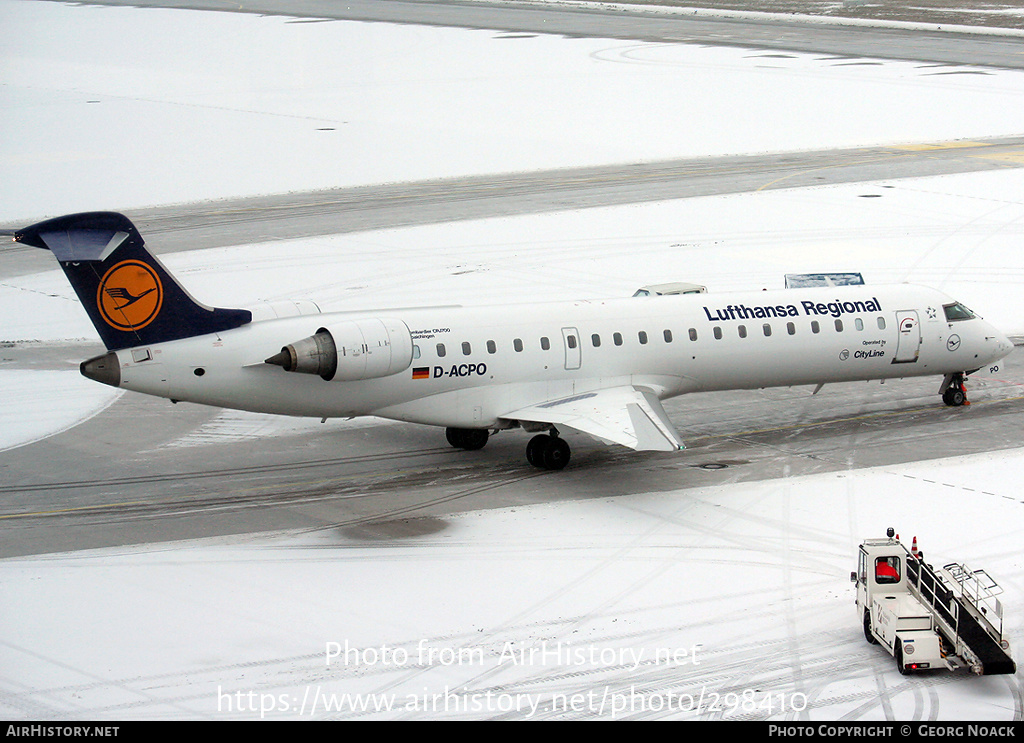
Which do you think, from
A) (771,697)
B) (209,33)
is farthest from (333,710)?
(209,33)

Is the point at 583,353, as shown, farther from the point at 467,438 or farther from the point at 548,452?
the point at 467,438

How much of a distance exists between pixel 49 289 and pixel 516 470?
74.9 feet

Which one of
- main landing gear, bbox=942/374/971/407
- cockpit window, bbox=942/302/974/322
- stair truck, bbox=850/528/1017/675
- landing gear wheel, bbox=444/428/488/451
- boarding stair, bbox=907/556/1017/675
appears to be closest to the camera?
boarding stair, bbox=907/556/1017/675

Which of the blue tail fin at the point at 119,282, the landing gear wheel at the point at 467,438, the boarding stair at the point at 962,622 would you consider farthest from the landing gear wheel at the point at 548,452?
the boarding stair at the point at 962,622

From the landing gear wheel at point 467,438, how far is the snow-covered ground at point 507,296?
4.18 m

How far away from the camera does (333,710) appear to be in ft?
55.7

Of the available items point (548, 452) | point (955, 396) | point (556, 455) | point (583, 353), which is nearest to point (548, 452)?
point (548, 452)

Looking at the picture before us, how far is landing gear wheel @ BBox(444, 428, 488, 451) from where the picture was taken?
28.5m

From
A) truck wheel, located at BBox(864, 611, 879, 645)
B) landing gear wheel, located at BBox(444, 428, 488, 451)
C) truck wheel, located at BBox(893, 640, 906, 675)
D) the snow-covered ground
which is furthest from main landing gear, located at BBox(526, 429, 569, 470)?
truck wheel, located at BBox(893, 640, 906, 675)

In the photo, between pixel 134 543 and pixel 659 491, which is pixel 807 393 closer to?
pixel 659 491

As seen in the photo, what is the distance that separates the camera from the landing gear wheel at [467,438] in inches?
1124

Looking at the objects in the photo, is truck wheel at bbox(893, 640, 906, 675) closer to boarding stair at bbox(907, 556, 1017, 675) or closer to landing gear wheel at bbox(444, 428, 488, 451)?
boarding stair at bbox(907, 556, 1017, 675)

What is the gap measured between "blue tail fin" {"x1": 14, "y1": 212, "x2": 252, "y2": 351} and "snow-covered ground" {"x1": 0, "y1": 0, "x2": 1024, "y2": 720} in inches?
177

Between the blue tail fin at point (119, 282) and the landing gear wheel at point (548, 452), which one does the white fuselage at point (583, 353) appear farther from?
the landing gear wheel at point (548, 452)
